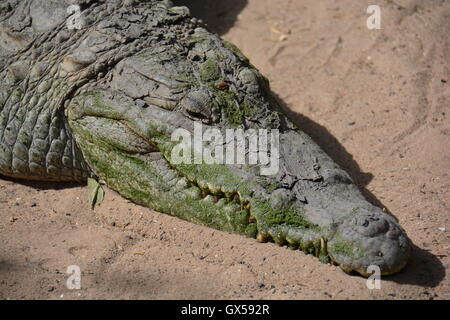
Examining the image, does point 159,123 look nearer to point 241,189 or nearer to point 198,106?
point 198,106

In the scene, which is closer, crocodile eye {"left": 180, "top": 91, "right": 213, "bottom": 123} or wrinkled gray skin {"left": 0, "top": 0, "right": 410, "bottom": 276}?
wrinkled gray skin {"left": 0, "top": 0, "right": 410, "bottom": 276}

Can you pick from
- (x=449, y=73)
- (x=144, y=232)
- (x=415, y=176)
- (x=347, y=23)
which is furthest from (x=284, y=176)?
(x=347, y=23)

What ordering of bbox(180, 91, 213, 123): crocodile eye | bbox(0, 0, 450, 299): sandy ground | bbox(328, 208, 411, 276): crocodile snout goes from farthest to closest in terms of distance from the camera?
1. bbox(180, 91, 213, 123): crocodile eye
2. bbox(0, 0, 450, 299): sandy ground
3. bbox(328, 208, 411, 276): crocodile snout

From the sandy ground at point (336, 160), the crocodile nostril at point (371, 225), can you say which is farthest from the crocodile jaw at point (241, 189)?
the sandy ground at point (336, 160)

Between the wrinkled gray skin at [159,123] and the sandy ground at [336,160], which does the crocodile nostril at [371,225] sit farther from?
the sandy ground at [336,160]

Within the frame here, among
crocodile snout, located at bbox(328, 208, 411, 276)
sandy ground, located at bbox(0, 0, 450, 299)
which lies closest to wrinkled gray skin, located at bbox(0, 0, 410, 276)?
crocodile snout, located at bbox(328, 208, 411, 276)

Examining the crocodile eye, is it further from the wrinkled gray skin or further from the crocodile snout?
the crocodile snout
